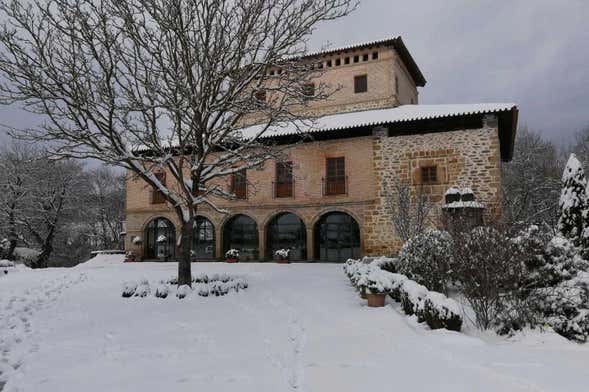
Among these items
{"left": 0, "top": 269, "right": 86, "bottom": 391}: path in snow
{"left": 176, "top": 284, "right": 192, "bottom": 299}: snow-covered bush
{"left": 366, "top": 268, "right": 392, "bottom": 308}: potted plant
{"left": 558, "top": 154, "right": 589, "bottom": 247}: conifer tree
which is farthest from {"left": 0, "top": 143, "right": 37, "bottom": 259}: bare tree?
{"left": 558, "top": 154, "right": 589, "bottom": 247}: conifer tree

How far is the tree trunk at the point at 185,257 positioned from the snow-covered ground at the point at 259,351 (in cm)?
130

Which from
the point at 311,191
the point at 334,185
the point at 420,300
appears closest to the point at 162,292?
the point at 420,300

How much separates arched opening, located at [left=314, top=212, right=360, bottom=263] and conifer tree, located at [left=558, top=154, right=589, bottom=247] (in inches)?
355

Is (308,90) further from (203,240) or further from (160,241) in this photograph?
(160,241)

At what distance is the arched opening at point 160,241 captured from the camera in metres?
21.0

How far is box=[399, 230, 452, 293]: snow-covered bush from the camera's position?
25.8 ft

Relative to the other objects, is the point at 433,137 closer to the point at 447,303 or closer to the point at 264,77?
the point at 264,77

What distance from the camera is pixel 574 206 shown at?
864cm

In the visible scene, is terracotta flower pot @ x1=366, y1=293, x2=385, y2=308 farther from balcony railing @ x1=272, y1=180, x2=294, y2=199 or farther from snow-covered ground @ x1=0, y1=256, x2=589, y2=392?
balcony railing @ x1=272, y1=180, x2=294, y2=199

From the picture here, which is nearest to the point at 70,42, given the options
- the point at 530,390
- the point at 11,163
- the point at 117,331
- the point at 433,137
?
the point at 117,331

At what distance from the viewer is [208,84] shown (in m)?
9.05

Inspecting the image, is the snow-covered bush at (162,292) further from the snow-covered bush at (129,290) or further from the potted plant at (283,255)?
the potted plant at (283,255)

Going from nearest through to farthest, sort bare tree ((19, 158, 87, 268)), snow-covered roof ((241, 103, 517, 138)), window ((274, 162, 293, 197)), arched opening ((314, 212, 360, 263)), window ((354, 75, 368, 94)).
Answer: snow-covered roof ((241, 103, 517, 138)) → arched opening ((314, 212, 360, 263)) → window ((274, 162, 293, 197)) → window ((354, 75, 368, 94)) → bare tree ((19, 158, 87, 268))

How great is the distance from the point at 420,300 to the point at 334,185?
37.7 feet
